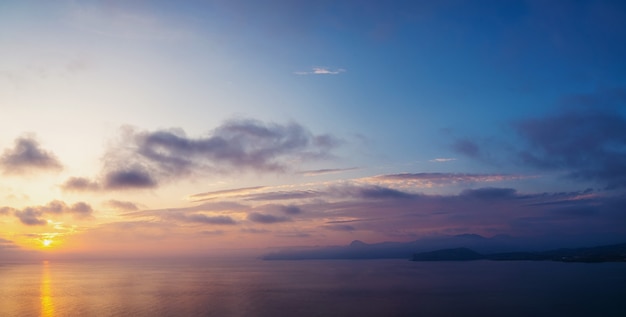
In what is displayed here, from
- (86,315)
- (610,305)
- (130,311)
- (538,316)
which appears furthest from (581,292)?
(86,315)

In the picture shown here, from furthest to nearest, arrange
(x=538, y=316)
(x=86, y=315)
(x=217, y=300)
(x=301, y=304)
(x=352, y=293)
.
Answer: (x=352, y=293) < (x=217, y=300) < (x=301, y=304) < (x=86, y=315) < (x=538, y=316)

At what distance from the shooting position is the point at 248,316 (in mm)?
A: 65062

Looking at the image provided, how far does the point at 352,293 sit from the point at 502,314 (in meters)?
39.2

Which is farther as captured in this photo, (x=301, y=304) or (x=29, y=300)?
(x=29, y=300)

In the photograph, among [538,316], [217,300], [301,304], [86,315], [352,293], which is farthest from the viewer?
[352,293]

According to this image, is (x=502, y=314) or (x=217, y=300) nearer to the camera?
(x=502, y=314)

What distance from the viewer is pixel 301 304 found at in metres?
77.9

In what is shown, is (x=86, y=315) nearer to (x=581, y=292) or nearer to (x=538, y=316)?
(x=538, y=316)

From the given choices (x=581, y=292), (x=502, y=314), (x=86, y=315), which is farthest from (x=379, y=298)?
(x=86, y=315)

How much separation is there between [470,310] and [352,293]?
34063 mm

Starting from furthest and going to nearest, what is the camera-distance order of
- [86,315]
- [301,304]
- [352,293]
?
[352,293], [301,304], [86,315]

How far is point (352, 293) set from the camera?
96.8m

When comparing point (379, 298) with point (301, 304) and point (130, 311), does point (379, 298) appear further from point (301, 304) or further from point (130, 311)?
point (130, 311)

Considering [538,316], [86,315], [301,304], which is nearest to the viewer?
[538,316]
